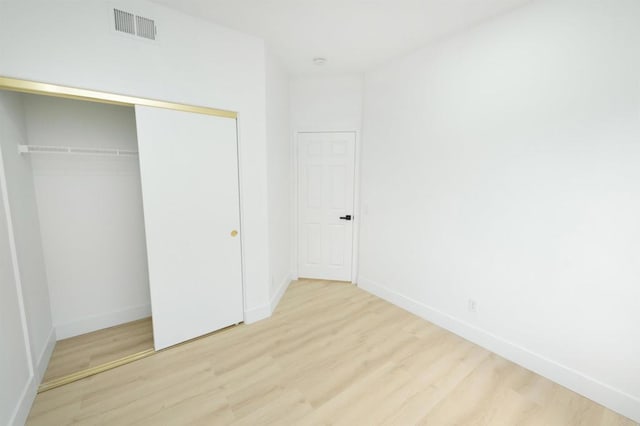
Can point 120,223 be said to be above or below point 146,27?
below

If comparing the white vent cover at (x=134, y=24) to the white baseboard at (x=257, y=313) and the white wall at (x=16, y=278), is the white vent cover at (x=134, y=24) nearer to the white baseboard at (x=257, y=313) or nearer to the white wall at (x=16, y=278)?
the white wall at (x=16, y=278)

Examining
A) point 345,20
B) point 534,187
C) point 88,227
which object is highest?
point 345,20

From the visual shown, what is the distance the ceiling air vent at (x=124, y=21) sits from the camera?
1.91m

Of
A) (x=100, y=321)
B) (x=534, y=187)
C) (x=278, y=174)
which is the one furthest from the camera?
(x=278, y=174)

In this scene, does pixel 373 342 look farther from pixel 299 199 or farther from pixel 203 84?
pixel 203 84

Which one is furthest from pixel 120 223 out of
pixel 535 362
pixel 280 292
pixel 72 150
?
pixel 535 362

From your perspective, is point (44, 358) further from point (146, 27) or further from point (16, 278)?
point (146, 27)

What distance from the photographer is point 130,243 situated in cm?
270

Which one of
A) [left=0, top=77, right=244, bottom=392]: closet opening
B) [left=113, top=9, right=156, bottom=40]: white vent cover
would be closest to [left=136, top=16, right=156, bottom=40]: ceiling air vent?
[left=113, top=9, right=156, bottom=40]: white vent cover

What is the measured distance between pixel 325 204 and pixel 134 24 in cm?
260

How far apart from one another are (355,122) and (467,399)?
302 centimetres

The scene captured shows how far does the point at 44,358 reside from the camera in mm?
2104

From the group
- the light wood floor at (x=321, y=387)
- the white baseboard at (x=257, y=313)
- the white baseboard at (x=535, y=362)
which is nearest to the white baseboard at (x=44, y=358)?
the light wood floor at (x=321, y=387)

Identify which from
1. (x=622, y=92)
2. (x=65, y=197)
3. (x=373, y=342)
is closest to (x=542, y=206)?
(x=622, y=92)
